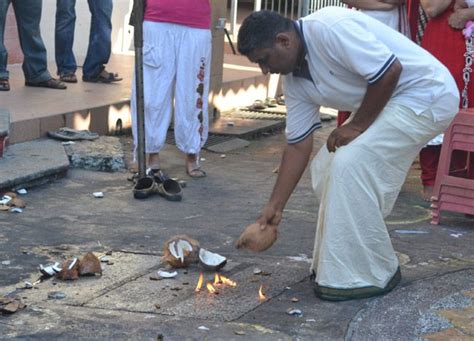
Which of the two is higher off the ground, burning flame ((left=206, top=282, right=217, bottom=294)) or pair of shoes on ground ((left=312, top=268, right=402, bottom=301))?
pair of shoes on ground ((left=312, top=268, right=402, bottom=301))

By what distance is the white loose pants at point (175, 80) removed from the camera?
7270 mm

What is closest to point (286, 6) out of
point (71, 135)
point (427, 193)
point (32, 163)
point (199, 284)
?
point (71, 135)

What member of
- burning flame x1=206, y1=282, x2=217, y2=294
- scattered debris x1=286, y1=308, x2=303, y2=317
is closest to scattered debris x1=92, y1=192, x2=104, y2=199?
burning flame x1=206, y1=282, x2=217, y2=294

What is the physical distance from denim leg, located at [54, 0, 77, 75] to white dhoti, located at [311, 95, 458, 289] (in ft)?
17.4

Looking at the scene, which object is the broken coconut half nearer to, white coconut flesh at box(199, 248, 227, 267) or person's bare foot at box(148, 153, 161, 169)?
white coconut flesh at box(199, 248, 227, 267)

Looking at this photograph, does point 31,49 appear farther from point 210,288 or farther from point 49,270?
point 210,288

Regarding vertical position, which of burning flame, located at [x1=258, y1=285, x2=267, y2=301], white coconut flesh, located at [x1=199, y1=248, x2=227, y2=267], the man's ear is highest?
the man's ear

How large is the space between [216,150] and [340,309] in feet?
13.5

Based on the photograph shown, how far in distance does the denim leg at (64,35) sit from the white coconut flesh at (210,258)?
4894mm

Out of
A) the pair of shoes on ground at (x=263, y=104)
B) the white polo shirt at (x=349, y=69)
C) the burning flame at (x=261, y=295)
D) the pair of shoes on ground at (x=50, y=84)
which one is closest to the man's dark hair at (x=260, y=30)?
the white polo shirt at (x=349, y=69)

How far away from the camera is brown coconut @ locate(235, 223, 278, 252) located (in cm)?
493

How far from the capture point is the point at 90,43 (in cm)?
998

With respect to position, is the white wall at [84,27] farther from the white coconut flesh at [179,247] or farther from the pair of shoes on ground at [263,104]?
the white coconut flesh at [179,247]

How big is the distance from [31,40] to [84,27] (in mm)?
2644
